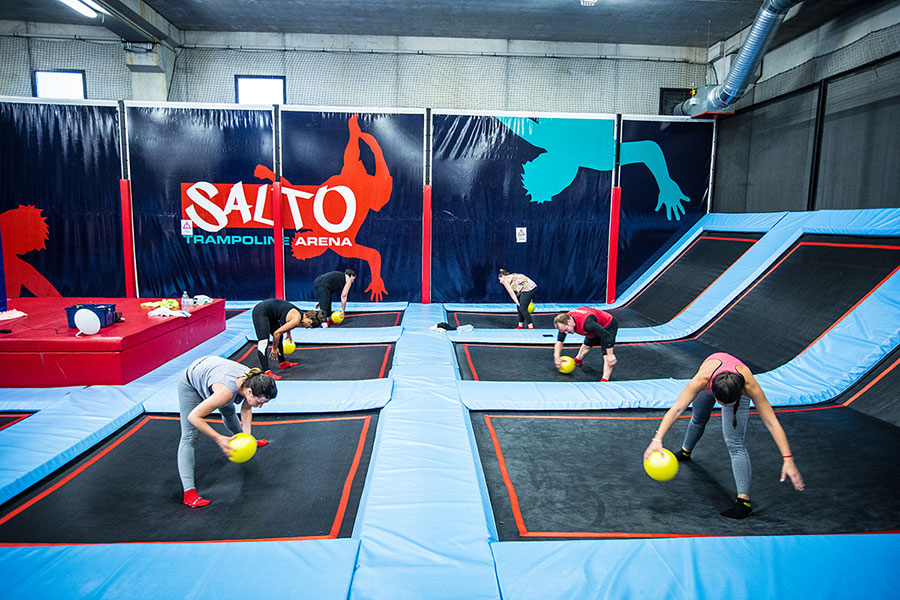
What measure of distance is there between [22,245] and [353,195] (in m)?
5.60

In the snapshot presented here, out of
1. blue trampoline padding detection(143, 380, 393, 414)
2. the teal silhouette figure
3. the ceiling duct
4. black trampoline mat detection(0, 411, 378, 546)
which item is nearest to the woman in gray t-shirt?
black trampoline mat detection(0, 411, 378, 546)

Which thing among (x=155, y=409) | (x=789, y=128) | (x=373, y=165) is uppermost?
(x=789, y=128)

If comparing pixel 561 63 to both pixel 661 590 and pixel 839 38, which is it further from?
pixel 661 590

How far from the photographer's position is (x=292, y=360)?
617cm

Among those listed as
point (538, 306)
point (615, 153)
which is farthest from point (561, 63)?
point (538, 306)

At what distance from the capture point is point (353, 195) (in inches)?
371

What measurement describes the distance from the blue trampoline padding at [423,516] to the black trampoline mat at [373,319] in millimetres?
3724

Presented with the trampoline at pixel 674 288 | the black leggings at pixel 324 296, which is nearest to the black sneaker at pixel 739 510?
the trampoline at pixel 674 288

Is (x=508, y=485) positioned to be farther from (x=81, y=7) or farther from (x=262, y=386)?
(x=81, y=7)

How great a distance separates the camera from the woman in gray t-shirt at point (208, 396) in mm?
2895

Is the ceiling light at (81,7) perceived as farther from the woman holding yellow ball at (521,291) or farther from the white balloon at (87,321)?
the woman holding yellow ball at (521,291)

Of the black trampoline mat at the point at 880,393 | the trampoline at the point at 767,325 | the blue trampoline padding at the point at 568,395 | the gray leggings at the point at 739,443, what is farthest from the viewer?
the trampoline at the point at 767,325

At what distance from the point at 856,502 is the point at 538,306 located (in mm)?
6514

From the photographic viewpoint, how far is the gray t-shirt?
3.00m
